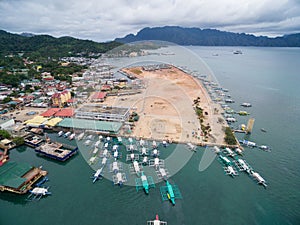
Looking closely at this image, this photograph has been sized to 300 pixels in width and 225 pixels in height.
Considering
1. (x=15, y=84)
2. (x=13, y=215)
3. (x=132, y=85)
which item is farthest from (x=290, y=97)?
(x=15, y=84)

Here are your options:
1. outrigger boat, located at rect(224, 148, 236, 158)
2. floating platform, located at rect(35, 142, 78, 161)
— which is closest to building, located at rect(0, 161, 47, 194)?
floating platform, located at rect(35, 142, 78, 161)

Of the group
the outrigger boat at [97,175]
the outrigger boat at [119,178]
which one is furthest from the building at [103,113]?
the outrigger boat at [119,178]

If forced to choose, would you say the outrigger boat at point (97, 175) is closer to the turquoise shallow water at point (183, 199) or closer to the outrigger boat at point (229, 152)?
the turquoise shallow water at point (183, 199)

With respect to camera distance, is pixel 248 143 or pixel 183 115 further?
pixel 183 115

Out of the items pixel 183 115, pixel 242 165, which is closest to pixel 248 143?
pixel 242 165

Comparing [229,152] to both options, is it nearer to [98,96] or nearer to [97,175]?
[97,175]
